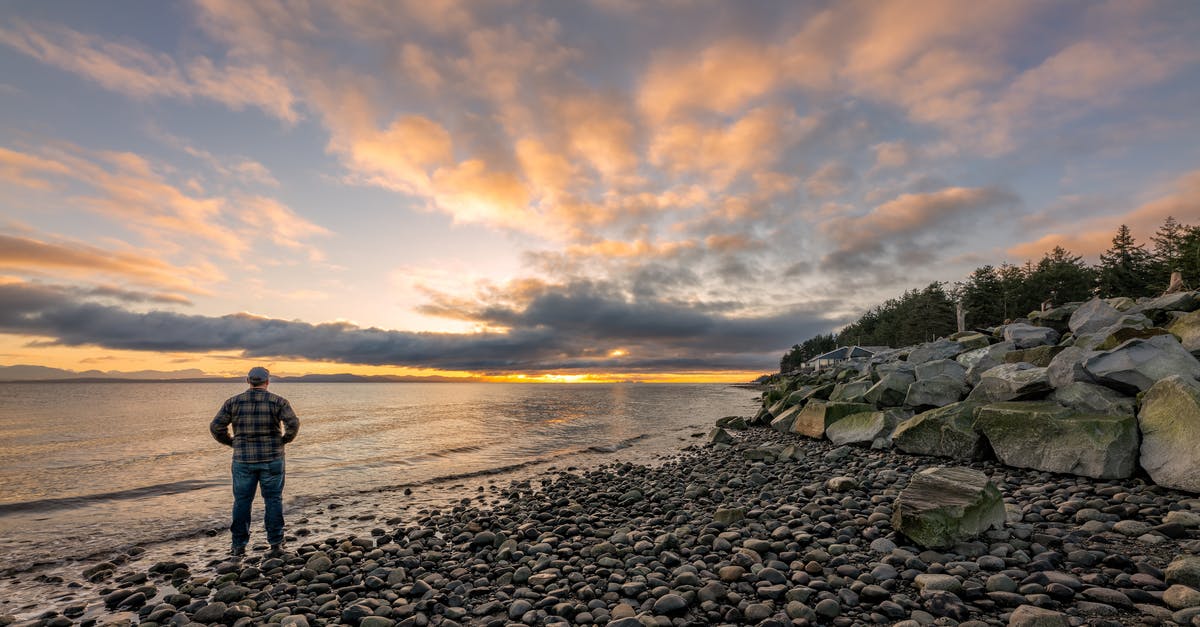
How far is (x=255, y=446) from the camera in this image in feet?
28.6

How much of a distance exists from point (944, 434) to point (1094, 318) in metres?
11.3

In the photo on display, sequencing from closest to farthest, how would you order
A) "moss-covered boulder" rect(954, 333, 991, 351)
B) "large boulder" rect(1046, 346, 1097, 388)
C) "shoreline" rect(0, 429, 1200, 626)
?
"shoreline" rect(0, 429, 1200, 626) → "large boulder" rect(1046, 346, 1097, 388) → "moss-covered boulder" rect(954, 333, 991, 351)

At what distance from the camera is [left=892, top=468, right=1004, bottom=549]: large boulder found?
621 centimetres

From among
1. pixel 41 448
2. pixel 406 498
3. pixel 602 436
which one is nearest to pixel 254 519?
pixel 406 498

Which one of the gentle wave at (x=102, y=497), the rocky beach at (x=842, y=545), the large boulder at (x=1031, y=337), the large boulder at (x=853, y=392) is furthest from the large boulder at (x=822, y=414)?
the gentle wave at (x=102, y=497)

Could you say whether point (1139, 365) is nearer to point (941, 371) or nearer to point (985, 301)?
point (941, 371)

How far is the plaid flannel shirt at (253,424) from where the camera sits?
341 inches

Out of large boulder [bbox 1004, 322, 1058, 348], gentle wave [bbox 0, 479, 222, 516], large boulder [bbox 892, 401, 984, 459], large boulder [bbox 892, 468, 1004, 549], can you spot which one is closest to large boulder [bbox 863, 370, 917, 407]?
large boulder [bbox 892, 401, 984, 459]

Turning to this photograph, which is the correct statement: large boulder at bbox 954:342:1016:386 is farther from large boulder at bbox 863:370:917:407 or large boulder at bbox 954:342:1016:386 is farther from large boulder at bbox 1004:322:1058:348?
large boulder at bbox 863:370:917:407

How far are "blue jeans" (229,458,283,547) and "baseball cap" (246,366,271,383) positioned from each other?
1.50m

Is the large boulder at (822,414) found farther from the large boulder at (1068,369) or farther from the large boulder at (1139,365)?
the large boulder at (1139,365)

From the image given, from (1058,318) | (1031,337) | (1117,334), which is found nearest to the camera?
(1117,334)

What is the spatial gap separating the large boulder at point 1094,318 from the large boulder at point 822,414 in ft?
26.6

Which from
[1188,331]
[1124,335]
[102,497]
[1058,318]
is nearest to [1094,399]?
[1124,335]
